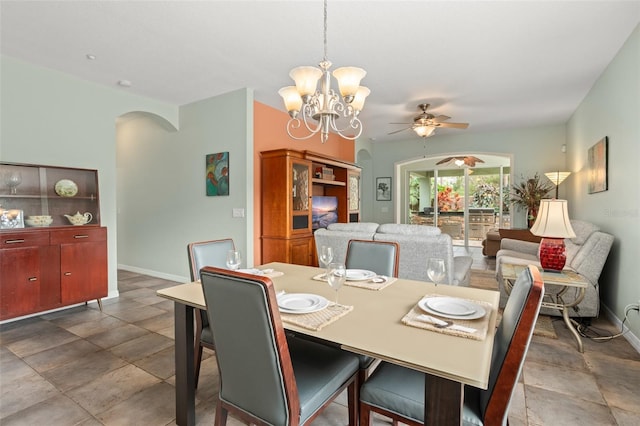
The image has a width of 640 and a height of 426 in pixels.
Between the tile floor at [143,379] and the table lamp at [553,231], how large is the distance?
0.65m

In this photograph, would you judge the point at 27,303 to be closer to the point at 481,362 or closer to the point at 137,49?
the point at 137,49

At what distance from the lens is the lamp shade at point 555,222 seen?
8.97ft

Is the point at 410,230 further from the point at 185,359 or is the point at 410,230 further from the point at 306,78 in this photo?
the point at 185,359

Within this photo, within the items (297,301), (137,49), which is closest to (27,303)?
(137,49)

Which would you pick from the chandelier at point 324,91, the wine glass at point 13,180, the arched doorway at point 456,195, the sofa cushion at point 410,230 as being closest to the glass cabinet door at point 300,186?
the sofa cushion at point 410,230

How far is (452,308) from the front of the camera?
1386 mm

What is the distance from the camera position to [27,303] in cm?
305

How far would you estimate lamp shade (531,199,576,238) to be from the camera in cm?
273

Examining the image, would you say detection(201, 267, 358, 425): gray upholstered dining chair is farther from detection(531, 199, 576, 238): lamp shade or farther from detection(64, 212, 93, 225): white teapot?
detection(64, 212, 93, 225): white teapot

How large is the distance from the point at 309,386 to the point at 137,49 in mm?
3270

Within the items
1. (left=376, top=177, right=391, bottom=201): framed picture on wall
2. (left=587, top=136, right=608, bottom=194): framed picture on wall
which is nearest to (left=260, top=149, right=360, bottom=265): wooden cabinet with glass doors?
(left=376, top=177, right=391, bottom=201): framed picture on wall

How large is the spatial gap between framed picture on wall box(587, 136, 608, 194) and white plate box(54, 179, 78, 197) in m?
5.76

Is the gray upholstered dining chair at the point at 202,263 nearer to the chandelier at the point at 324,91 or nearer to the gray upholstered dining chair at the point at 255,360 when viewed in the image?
the gray upholstered dining chair at the point at 255,360

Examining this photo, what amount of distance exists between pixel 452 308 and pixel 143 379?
2045 millimetres
